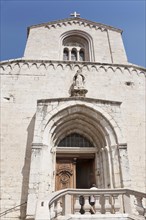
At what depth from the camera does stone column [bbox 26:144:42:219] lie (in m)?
6.29

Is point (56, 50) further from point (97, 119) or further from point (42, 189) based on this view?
point (42, 189)

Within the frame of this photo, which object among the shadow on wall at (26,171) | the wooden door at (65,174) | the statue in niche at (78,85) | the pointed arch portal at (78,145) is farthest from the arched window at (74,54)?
the wooden door at (65,174)

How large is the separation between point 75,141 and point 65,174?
128 cm

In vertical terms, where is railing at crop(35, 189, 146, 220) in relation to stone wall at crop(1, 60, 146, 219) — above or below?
below

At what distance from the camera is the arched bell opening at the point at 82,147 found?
25.6ft

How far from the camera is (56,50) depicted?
464 inches

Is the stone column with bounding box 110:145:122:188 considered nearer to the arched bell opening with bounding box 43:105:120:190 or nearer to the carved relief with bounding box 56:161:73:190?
the arched bell opening with bounding box 43:105:120:190

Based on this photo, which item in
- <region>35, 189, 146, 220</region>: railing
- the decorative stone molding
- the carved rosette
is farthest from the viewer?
the decorative stone molding

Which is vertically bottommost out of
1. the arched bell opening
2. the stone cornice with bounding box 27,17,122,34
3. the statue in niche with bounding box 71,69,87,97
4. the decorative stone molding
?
the arched bell opening

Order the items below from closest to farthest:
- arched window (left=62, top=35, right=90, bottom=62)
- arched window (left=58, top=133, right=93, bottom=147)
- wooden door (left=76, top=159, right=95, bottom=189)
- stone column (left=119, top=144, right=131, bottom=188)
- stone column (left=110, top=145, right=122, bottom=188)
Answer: stone column (left=119, top=144, right=131, bottom=188) → stone column (left=110, top=145, right=122, bottom=188) → wooden door (left=76, top=159, right=95, bottom=189) → arched window (left=58, top=133, right=93, bottom=147) → arched window (left=62, top=35, right=90, bottom=62)

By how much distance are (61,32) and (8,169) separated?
822 centimetres

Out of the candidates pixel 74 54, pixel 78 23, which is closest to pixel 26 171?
pixel 74 54

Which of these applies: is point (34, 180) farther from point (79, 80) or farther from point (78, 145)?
point (79, 80)

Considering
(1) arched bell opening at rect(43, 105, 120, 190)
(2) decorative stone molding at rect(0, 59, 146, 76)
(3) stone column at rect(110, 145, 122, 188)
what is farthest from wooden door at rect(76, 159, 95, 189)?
(2) decorative stone molding at rect(0, 59, 146, 76)
